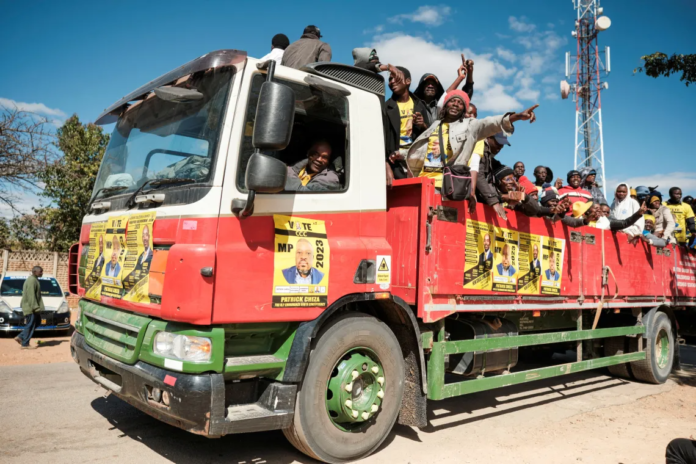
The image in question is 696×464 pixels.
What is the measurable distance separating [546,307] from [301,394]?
3.28 meters

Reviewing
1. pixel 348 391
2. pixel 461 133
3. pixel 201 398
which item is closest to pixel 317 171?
pixel 461 133

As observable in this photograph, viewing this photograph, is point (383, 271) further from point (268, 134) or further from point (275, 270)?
point (268, 134)

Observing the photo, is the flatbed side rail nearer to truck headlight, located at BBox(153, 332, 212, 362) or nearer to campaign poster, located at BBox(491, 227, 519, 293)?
campaign poster, located at BBox(491, 227, 519, 293)

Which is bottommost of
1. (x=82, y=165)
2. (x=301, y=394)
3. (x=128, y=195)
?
(x=301, y=394)

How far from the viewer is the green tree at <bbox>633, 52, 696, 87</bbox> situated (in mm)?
8414

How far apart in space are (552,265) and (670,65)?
5.48m

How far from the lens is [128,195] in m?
3.76

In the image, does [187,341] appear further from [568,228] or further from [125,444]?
[568,228]

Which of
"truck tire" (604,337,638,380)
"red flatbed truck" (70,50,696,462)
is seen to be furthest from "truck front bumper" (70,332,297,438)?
"truck tire" (604,337,638,380)

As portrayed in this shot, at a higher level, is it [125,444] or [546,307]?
[546,307]

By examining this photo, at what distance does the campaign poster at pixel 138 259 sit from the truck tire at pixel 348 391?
1.25 metres

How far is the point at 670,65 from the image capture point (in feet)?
28.1

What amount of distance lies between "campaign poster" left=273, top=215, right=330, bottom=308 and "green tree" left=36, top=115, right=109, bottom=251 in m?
15.5

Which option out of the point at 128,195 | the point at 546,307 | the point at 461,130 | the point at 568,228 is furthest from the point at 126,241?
the point at 568,228
